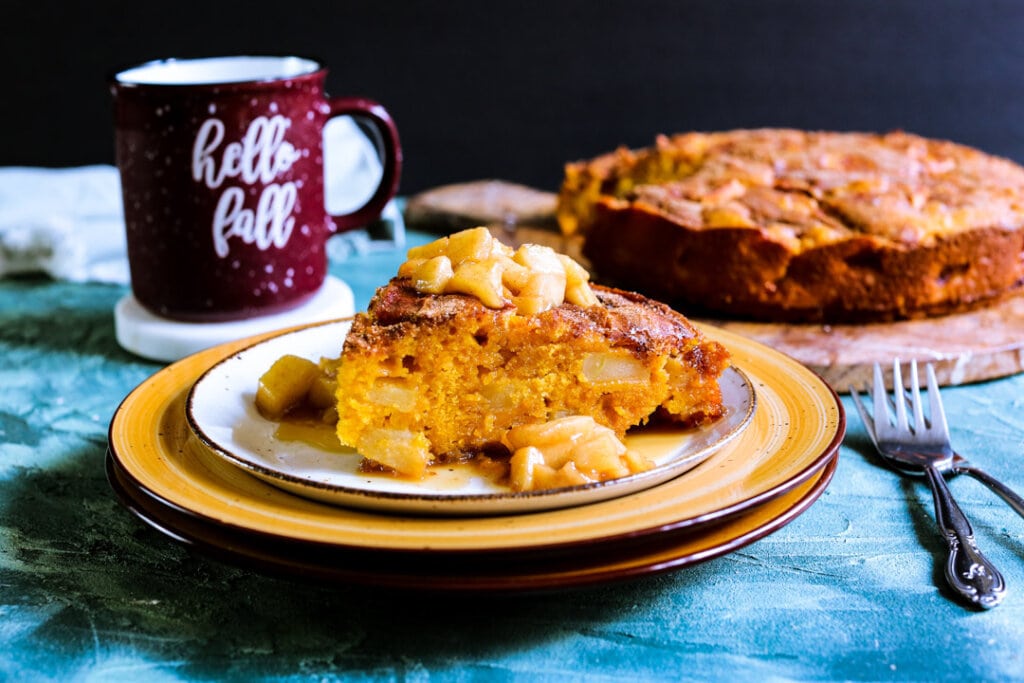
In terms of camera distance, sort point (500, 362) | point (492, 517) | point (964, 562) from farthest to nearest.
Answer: point (500, 362), point (964, 562), point (492, 517)

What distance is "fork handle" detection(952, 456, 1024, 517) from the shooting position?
5.66 ft

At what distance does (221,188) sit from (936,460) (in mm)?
1594

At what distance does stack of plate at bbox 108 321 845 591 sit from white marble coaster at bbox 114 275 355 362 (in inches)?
27.3

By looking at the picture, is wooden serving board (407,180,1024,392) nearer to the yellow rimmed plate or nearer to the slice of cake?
the yellow rimmed plate

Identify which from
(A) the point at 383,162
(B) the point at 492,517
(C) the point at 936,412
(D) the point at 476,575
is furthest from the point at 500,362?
(A) the point at 383,162

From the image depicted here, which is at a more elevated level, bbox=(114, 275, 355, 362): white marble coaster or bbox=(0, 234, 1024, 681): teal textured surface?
bbox=(0, 234, 1024, 681): teal textured surface

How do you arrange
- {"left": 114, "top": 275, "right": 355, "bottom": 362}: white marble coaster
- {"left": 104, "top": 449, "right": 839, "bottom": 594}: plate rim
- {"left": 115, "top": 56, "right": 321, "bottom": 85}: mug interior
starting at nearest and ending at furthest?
{"left": 104, "top": 449, "right": 839, "bottom": 594}: plate rim → {"left": 114, "top": 275, "right": 355, "bottom": 362}: white marble coaster → {"left": 115, "top": 56, "right": 321, "bottom": 85}: mug interior

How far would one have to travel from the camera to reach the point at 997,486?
1.79 meters

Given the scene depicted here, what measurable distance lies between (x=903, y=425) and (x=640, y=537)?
0.93 metres

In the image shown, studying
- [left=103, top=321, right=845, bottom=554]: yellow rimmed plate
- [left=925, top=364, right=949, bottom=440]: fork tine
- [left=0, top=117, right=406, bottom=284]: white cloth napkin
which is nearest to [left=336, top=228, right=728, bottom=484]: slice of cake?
[left=103, top=321, right=845, bottom=554]: yellow rimmed plate

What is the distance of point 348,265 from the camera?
3357mm

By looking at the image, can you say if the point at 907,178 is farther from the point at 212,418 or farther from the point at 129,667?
the point at 129,667

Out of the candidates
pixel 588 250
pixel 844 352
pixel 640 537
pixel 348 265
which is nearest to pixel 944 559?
pixel 640 537

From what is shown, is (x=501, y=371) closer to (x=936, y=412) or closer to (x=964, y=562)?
(x=964, y=562)
